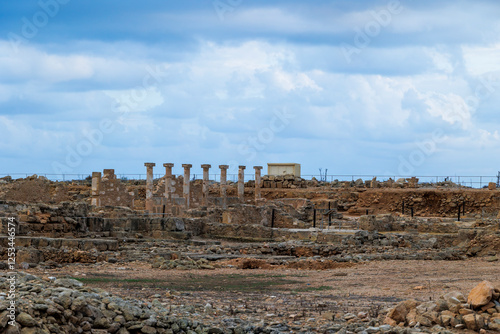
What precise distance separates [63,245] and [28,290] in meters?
10.5

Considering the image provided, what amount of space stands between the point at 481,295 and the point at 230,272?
371 inches

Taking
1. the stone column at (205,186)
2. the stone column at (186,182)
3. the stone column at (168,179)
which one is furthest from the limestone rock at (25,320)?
the stone column at (205,186)

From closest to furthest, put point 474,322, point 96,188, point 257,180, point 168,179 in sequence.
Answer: point 474,322
point 96,188
point 168,179
point 257,180

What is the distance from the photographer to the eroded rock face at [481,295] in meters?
10.2

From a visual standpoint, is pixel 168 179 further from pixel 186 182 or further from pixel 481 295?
pixel 481 295

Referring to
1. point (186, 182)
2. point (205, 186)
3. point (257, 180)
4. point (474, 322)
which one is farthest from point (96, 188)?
point (474, 322)

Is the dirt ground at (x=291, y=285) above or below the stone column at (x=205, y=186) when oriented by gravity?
below

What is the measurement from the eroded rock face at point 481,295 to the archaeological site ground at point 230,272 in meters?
0.02

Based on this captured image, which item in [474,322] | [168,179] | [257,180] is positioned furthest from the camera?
[257,180]

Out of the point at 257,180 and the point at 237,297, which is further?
the point at 257,180

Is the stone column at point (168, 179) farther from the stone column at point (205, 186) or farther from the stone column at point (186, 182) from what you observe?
the stone column at point (205, 186)

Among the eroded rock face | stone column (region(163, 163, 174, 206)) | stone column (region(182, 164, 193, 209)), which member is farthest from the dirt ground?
stone column (region(182, 164, 193, 209))

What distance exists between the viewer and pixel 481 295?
1027cm

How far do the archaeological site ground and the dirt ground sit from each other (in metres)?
0.04
